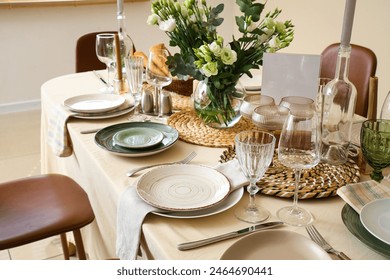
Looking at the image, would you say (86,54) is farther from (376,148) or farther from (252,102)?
(376,148)

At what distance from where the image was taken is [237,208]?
96 cm

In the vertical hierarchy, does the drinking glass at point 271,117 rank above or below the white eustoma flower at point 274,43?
below

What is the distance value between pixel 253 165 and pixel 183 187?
0.66ft

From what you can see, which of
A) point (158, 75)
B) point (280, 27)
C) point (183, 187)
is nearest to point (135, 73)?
point (158, 75)

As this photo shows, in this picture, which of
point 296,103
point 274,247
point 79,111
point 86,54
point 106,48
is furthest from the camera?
point 86,54

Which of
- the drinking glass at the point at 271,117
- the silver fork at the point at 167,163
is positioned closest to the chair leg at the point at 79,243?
the silver fork at the point at 167,163

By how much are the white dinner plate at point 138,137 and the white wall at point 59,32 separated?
7.69 feet

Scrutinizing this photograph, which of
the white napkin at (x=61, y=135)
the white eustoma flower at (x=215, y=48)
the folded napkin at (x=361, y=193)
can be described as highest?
the white eustoma flower at (x=215, y=48)

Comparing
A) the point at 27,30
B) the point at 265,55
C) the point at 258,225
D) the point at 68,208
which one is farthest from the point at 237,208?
the point at 27,30

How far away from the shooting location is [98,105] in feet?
5.23

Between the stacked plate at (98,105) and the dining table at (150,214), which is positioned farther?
the stacked plate at (98,105)

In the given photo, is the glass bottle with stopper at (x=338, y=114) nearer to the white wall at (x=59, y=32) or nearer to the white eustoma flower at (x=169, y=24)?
the white eustoma flower at (x=169, y=24)

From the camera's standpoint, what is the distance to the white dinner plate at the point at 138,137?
3.99 feet
